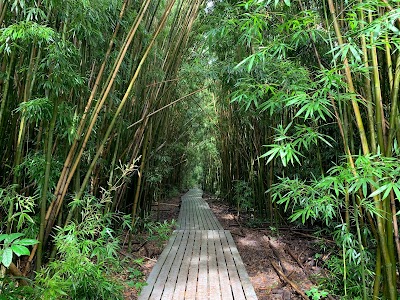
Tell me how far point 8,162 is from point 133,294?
1.32 metres

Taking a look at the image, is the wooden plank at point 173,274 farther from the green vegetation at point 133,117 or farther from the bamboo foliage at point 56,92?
the bamboo foliage at point 56,92

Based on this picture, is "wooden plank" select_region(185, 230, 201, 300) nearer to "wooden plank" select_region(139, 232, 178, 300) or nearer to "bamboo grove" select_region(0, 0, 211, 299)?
"wooden plank" select_region(139, 232, 178, 300)

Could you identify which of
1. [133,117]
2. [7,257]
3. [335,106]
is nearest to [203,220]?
[133,117]

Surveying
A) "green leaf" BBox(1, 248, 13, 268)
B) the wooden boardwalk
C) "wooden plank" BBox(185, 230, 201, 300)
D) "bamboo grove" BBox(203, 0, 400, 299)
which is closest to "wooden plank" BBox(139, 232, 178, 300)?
the wooden boardwalk

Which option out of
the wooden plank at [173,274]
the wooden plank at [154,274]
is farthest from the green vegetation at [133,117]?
the wooden plank at [173,274]

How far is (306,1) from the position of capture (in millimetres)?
2744

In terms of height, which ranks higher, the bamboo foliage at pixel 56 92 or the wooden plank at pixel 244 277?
the bamboo foliage at pixel 56 92

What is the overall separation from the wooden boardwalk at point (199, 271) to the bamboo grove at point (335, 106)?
768 mm

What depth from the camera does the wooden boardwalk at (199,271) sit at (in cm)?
218

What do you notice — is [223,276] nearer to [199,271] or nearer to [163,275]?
[199,271]

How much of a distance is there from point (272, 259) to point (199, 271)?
35.6 inches

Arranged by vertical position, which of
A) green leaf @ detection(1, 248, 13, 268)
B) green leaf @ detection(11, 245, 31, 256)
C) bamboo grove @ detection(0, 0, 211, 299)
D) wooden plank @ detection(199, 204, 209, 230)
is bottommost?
wooden plank @ detection(199, 204, 209, 230)

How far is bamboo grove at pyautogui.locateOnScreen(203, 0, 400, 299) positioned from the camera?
59.9 inches

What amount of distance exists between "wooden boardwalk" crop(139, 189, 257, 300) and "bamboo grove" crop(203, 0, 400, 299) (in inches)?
30.2
